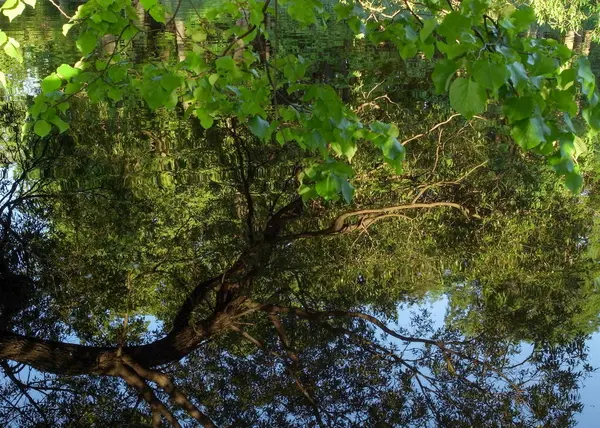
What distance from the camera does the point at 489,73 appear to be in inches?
59.1

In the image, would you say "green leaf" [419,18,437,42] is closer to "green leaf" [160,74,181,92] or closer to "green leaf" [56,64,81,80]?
"green leaf" [160,74,181,92]

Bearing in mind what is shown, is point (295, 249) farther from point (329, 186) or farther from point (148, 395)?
point (329, 186)

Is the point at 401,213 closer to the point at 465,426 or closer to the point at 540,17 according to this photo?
the point at 465,426

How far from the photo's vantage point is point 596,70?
15656mm

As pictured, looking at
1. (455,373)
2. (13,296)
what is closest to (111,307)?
(13,296)

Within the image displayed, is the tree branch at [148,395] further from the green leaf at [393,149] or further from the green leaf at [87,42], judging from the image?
the green leaf at [393,149]

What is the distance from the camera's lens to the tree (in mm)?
2342

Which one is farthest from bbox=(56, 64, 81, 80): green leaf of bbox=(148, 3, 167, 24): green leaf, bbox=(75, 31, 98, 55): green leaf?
bbox=(148, 3, 167, 24): green leaf

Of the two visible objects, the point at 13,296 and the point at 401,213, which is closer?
the point at 13,296

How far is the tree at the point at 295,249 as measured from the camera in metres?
2.34

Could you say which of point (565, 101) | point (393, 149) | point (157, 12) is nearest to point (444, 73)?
point (565, 101)

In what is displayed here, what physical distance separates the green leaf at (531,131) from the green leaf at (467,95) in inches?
7.1

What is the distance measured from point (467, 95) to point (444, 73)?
4.8 inches

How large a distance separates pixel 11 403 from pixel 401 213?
4088 millimetres
